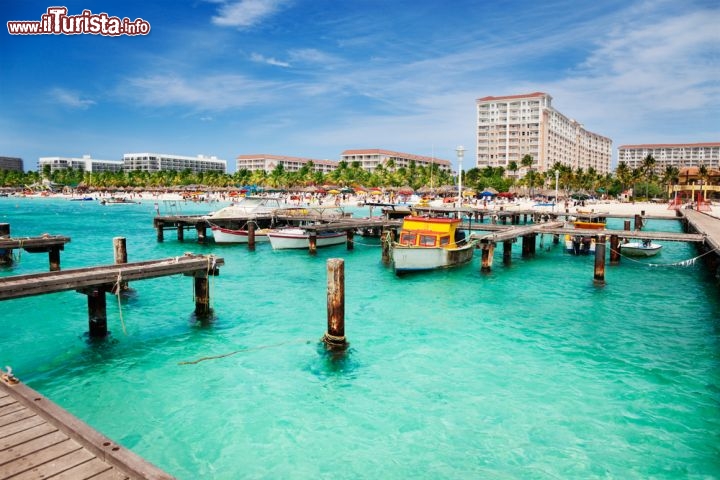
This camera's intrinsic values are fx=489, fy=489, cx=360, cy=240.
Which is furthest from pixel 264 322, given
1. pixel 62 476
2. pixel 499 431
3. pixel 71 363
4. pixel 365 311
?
pixel 62 476

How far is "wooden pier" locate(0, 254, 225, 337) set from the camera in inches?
505

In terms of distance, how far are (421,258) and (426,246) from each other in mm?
970

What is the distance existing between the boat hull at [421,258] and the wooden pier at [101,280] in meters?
11.4

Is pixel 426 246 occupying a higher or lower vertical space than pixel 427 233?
lower

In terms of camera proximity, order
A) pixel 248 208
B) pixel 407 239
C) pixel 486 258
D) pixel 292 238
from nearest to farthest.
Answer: pixel 407 239
pixel 486 258
pixel 292 238
pixel 248 208

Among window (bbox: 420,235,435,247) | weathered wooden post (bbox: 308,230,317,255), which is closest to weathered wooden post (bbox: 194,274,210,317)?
window (bbox: 420,235,435,247)

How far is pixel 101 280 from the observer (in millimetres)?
14039

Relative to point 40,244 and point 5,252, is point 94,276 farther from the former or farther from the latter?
point 5,252

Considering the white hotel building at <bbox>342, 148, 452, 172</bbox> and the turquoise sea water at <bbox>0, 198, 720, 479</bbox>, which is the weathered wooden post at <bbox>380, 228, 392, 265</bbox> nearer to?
the turquoise sea water at <bbox>0, 198, 720, 479</bbox>

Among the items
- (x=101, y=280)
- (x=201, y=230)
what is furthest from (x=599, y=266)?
(x=201, y=230)

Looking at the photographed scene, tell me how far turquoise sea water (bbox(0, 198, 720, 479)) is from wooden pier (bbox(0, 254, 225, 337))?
36.4 inches

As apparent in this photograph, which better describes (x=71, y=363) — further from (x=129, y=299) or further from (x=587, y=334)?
(x=587, y=334)

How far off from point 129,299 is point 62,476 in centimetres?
1742

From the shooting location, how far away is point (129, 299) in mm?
21469
